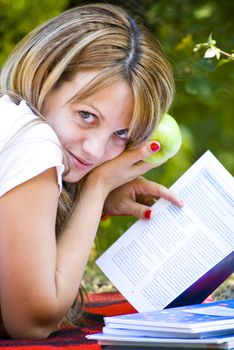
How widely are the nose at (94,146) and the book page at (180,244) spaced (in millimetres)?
306

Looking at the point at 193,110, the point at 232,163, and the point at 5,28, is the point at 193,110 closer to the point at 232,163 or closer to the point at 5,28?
the point at 232,163

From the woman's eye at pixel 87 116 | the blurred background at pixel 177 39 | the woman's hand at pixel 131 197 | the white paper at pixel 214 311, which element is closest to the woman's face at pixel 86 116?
the woman's eye at pixel 87 116

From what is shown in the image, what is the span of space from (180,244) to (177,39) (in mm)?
1939

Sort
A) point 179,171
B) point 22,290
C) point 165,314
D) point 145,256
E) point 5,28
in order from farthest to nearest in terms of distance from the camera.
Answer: point 179,171, point 5,28, point 145,256, point 22,290, point 165,314

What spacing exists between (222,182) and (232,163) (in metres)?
2.97

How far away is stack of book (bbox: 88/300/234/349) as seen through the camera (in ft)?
6.77

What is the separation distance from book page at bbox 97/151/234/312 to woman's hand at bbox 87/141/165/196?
14 centimetres

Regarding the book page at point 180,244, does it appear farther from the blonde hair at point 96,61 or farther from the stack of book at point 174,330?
the stack of book at point 174,330

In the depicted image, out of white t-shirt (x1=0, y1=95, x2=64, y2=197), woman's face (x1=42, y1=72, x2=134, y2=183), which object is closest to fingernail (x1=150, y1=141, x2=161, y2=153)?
woman's face (x1=42, y1=72, x2=134, y2=183)

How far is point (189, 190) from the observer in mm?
2926

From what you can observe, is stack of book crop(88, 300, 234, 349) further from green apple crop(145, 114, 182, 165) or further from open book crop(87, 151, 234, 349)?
green apple crop(145, 114, 182, 165)

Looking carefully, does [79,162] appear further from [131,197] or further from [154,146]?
[131,197]

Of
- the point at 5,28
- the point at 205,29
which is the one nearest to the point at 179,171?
the point at 205,29

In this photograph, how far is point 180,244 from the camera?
2908 millimetres
